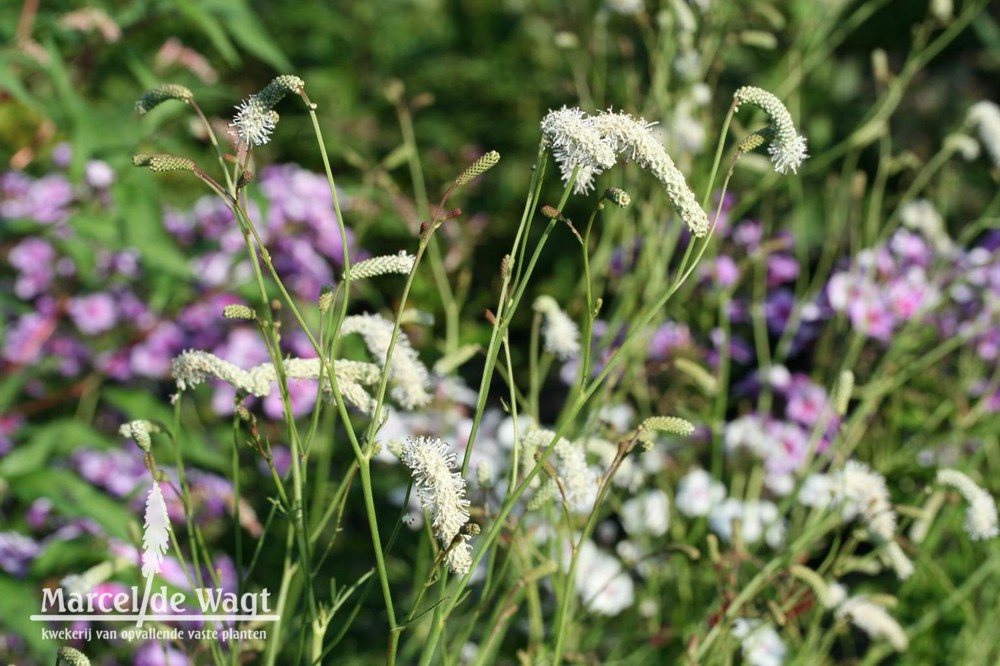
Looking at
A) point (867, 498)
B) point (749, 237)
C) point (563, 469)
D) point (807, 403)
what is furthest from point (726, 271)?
point (563, 469)

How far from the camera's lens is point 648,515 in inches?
78.7

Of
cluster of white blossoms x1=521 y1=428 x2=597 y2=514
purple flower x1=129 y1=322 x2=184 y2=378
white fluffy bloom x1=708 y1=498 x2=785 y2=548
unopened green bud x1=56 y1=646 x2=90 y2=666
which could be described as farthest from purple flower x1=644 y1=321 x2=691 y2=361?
unopened green bud x1=56 y1=646 x2=90 y2=666

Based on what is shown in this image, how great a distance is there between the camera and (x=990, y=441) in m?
1.99

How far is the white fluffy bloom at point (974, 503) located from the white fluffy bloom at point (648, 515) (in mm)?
675

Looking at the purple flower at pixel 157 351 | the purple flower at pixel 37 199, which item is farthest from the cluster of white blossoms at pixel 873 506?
the purple flower at pixel 37 199

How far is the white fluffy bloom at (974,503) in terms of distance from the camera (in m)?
1.20

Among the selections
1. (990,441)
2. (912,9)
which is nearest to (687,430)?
(990,441)

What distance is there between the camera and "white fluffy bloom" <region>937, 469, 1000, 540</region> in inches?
47.3

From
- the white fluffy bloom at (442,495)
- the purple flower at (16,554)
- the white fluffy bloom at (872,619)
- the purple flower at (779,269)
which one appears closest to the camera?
the white fluffy bloom at (442,495)

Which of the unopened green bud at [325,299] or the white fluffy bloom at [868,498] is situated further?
the white fluffy bloom at [868,498]

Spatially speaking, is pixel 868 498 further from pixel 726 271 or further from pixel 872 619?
pixel 726 271

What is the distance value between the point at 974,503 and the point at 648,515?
0.84 metres

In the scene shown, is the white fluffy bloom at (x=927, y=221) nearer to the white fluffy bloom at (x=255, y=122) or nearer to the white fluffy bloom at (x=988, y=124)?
the white fluffy bloom at (x=988, y=124)

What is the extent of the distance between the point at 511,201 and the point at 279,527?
155cm
